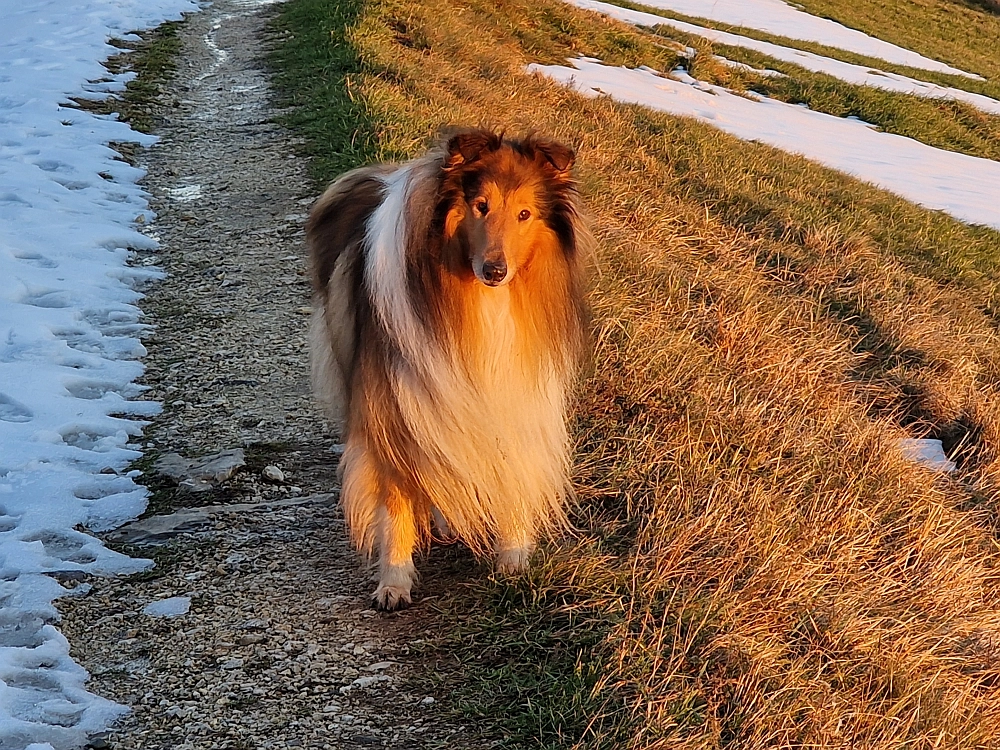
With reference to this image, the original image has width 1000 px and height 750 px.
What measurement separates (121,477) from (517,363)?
82.0 inches

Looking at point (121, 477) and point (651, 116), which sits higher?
point (651, 116)

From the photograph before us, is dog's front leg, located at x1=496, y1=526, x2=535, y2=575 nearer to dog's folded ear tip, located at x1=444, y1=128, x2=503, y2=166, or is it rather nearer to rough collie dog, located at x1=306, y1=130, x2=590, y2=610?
rough collie dog, located at x1=306, y1=130, x2=590, y2=610

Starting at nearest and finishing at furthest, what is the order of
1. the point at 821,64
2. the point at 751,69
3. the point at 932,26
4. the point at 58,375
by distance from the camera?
the point at 58,375, the point at 751,69, the point at 821,64, the point at 932,26

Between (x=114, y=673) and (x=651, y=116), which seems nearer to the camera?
(x=114, y=673)

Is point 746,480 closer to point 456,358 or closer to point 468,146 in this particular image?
point 456,358

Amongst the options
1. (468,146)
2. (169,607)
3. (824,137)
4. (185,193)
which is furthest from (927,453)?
(824,137)

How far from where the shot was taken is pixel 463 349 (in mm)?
3293

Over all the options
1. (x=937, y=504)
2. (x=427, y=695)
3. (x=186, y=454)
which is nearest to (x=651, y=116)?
(x=937, y=504)

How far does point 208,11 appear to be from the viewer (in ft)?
44.8

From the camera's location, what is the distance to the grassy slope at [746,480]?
3135mm

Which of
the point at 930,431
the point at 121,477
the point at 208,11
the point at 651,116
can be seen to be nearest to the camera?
the point at 121,477

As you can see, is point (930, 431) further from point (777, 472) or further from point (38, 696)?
point (38, 696)

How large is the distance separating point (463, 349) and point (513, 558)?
88 cm

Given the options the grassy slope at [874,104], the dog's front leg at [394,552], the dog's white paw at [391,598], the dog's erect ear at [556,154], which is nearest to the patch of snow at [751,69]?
the grassy slope at [874,104]
